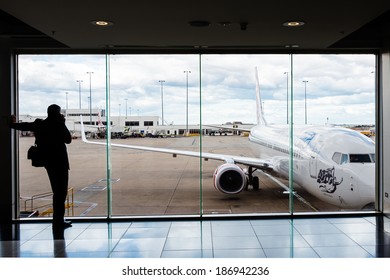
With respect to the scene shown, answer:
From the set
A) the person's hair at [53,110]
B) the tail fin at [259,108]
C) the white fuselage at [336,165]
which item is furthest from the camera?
the tail fin at [259,108]

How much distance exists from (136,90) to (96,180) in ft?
20.2

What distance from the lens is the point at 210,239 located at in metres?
5.12

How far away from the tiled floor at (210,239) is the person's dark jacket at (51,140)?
1.06m

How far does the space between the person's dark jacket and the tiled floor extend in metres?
1.06

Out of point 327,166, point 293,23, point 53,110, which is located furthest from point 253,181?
point 53,110

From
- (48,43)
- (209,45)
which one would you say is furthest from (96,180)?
(209,45)

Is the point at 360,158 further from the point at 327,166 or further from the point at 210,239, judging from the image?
the point at 210,239

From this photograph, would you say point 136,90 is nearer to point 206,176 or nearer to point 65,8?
point 65,8

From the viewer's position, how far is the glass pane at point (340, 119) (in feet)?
21.6

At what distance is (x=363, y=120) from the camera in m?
6.72

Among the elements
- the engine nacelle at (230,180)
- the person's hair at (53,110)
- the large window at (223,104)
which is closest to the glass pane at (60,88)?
the large window at (223,104)

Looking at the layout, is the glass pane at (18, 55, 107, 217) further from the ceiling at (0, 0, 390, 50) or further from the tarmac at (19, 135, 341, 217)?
the tarmac at (19, 135, 341, 217)

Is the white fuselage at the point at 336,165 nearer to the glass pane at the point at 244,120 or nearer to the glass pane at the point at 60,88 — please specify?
the glass pane at the point at 244,120

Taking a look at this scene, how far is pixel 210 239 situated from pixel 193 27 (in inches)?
109
